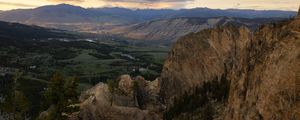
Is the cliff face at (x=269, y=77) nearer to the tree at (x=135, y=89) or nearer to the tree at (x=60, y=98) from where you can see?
the tree at (x=60, y=98)

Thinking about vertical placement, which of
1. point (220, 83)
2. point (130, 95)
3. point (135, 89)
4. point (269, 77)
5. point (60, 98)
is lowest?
point (130, 95)

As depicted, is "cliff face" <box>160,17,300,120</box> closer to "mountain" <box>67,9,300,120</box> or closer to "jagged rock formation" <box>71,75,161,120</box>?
"mountain" <box>67,9,300,120</box>

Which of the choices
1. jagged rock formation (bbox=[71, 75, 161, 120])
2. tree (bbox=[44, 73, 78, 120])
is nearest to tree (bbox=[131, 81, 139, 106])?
jagged rock formation (bbox=[71, 75, 161, 120])

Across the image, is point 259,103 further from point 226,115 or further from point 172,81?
point 172,81

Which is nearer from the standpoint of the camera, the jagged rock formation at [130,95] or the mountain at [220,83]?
the mountain at [220,83]

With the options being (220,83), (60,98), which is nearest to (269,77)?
(60,98)

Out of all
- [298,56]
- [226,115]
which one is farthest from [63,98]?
[298,56]

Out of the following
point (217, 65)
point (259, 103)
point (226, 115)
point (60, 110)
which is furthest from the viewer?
point (217, 65)

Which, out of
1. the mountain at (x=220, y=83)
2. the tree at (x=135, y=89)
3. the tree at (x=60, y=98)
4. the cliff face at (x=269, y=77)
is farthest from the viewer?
the tree at (x=135, y=89)

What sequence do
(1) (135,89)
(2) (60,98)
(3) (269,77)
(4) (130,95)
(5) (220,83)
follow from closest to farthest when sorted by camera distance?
(3) (269,77)
(2) (60,98)
(5) (220,83)
(4) (130,95)
(1) (135,89)

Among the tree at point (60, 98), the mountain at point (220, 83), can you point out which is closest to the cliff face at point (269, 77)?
the mountain at point (220, 83)

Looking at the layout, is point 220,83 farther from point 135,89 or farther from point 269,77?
point 269,77
